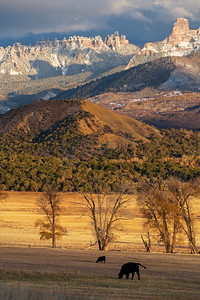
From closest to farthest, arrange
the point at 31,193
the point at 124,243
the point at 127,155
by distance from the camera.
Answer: the point at 124,243 < the point at 31,193 < the point at 127,155

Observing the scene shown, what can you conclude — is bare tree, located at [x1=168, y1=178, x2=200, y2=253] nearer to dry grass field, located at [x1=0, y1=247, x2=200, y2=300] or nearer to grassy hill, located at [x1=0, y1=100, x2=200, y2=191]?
dry grass field, located at [x1=0, y1=247, x2=200, y2=300]

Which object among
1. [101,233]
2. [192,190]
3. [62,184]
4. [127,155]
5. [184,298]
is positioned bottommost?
[184,298]

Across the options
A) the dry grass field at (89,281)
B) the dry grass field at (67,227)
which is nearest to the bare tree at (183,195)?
→ the dry grass field at (67,227)

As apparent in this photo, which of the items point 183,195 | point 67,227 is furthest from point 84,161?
point 183,195

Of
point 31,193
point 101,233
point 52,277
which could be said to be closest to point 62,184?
point 31,193

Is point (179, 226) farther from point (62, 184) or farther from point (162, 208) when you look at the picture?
point (62, 184)

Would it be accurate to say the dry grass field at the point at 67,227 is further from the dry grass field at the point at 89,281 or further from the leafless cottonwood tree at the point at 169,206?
the dry grass field at the point at 89,281

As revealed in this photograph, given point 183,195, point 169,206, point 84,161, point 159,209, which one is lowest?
point 159,209

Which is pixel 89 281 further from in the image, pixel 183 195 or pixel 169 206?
pixel 183 195
